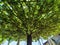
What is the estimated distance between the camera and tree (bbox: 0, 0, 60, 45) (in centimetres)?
570

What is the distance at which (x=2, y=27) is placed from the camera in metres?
6.33

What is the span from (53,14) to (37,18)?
2.36 feet

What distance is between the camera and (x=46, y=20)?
5.96 meters

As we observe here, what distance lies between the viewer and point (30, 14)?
5688mm

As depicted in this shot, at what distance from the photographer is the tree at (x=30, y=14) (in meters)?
5.70

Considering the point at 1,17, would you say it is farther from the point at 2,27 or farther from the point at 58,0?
the point at 58,0

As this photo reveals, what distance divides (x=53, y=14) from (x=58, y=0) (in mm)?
589

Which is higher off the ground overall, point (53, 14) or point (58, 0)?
point (58, 0)

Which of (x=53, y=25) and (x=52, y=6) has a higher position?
(x=52, y=6)

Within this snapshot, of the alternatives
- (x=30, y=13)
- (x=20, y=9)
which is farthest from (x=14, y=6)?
(x=30, y=13)

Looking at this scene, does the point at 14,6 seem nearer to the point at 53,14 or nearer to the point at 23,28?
the point at 23,28

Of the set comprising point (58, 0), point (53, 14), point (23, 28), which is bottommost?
point (23, 28)

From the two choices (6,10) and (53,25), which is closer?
(6,10)

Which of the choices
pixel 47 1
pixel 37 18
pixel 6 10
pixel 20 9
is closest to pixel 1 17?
pixel 6 10
